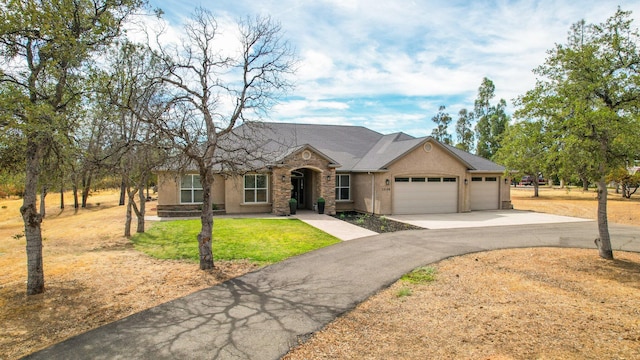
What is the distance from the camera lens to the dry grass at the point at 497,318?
18.1 feet

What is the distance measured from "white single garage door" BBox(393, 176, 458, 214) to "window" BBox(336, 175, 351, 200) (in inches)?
139

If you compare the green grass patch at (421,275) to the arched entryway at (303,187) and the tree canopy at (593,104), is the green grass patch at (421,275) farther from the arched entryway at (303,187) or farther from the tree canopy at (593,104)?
the arched entryway at (303,187)

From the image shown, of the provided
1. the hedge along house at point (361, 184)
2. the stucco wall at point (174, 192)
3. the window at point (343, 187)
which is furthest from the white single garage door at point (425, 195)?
the stucco wall at point (174, 192)

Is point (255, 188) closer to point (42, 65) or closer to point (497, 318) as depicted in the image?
point (42, 65)

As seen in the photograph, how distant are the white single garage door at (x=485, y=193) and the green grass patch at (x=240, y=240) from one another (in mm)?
13090

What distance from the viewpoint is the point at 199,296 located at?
7781mm

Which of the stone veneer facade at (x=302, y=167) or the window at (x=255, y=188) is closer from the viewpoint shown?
the stone veneer facade at (x=302, y=167)

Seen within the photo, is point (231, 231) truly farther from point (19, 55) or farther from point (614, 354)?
point (614, 354)

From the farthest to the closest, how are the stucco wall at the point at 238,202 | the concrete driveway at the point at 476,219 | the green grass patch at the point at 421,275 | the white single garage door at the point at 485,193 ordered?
the white single garage door at the point at 485,193 → the stucco wall at the point at 238,202 → the concrete driveway at the point at 476,219 → the green grass patch at the point at 421,275

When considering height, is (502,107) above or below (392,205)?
above

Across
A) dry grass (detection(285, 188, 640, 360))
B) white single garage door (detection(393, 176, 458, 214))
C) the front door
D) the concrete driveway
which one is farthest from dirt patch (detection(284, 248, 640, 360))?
→ the front door

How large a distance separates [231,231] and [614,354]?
12.9 metres

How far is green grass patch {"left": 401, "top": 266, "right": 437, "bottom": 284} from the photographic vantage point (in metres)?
8.99

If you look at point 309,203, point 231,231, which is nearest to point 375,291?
point 231,231
